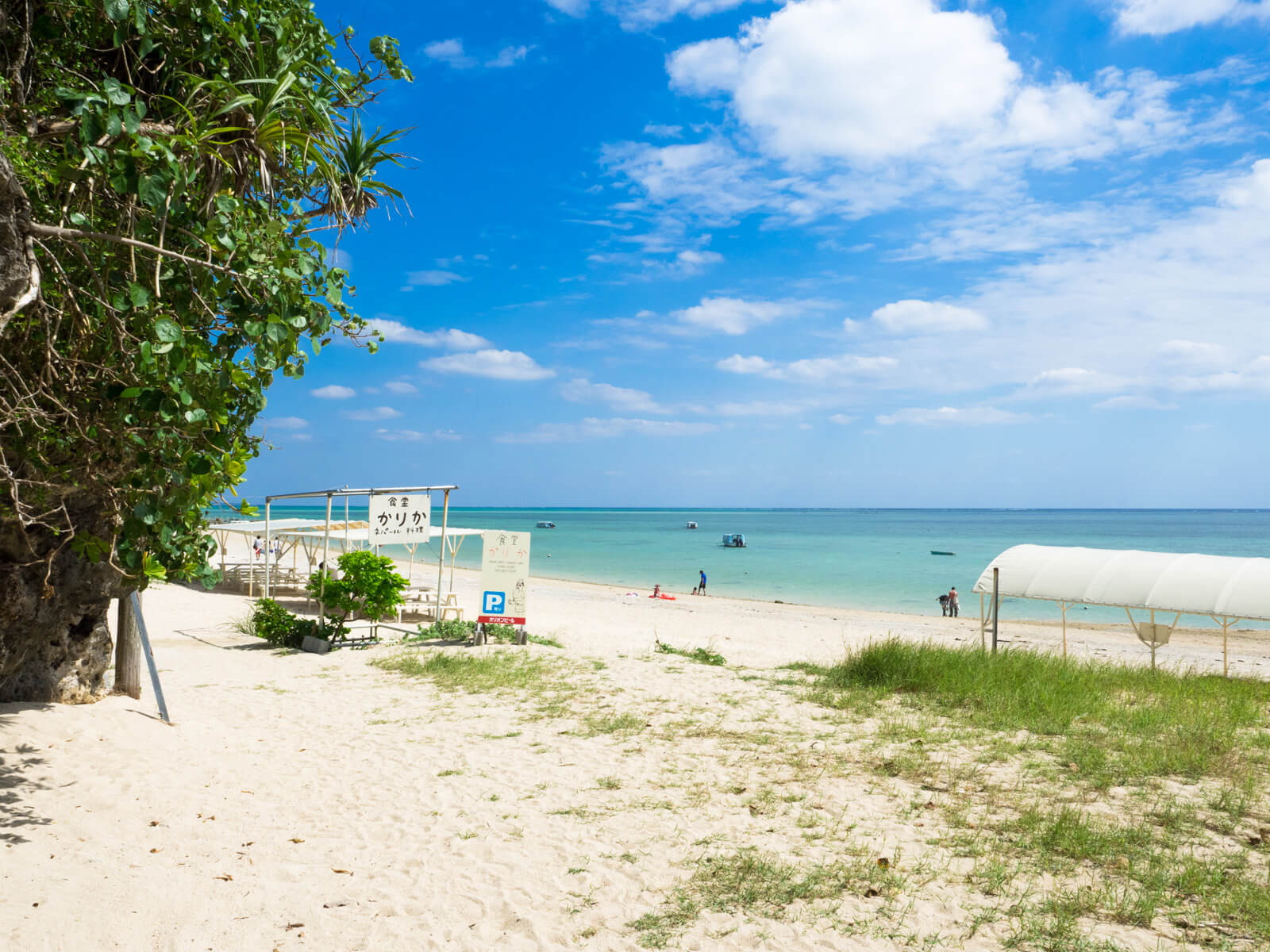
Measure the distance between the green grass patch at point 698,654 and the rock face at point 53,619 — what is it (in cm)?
830

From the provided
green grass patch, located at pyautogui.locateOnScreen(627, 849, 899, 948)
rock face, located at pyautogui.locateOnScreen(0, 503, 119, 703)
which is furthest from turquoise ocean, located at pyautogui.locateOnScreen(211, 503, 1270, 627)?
green grass patch, located at pyautogui.locateOnScreen(627, 849, 899, 948)

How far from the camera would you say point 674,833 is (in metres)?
5.36

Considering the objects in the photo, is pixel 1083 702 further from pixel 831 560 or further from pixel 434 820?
pixel 831 560

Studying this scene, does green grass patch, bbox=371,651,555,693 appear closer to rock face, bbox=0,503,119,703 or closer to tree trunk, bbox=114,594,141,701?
tree trunk, bbox=114,594,141,701

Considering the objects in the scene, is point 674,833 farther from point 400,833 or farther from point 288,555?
point 288,555

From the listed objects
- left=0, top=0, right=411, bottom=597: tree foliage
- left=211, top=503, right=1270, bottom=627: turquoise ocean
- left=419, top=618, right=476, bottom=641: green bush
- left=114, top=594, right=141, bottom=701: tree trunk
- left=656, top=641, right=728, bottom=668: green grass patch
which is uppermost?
left=0, top=0, right=411, bottom=597: tree foliage

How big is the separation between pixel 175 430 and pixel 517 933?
3197mm

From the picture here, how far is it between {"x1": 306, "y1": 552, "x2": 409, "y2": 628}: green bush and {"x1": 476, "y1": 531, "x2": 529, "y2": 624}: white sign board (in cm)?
158

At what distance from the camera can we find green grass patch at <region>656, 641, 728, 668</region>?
12992 millimetres

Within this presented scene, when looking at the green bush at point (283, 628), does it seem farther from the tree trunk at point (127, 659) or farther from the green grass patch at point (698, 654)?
the green grass patch at point (698, 654)

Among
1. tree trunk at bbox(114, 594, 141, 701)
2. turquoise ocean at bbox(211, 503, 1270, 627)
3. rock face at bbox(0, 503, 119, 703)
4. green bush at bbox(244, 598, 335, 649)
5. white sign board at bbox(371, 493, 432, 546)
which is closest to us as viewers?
rock face at bbox(0, 503, 119, 703)

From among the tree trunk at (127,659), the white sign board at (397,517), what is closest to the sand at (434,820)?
the tree trunk at (127,659)

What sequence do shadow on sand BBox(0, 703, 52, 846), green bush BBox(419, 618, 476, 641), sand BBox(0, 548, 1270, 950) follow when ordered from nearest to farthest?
sand BBox(0, 548, 1270, 950) → shadow on sand BBox(0, 703, 52, 846) → green bush BBox(419, 618, 476, 641)

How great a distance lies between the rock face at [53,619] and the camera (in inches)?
216
